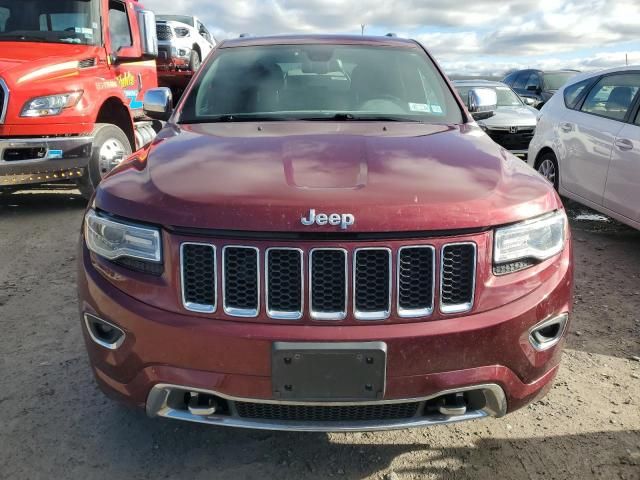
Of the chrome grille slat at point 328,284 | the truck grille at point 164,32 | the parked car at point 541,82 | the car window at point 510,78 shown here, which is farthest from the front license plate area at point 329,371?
the car window at point 510,78

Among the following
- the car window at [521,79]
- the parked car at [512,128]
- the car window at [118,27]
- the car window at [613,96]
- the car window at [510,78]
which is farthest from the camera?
the car window at [510,78]

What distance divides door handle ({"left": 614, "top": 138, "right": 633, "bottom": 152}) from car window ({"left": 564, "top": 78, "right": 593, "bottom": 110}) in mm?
1132

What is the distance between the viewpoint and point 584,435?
2.58 m

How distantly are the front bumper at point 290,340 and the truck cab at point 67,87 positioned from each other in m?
4.17

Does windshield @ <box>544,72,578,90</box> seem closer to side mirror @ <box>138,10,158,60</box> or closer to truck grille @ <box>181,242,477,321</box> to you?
side mirror @ <box>138,10,158,60</box>

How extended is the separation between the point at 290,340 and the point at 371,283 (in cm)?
32

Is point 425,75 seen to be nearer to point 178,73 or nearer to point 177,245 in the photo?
point 177,245

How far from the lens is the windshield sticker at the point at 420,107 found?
10.7 ft

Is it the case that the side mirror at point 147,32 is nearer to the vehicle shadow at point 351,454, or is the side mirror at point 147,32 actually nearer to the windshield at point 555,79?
the vehicle shadow at point 351,454

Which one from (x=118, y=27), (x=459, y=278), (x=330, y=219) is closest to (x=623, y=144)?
(x=459, y=278)

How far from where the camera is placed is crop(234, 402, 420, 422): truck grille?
2066 mm

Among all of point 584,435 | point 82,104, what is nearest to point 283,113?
point 584,435

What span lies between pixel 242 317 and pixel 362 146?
3.15 feet

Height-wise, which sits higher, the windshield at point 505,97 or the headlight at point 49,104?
the headlight at point 49,104
